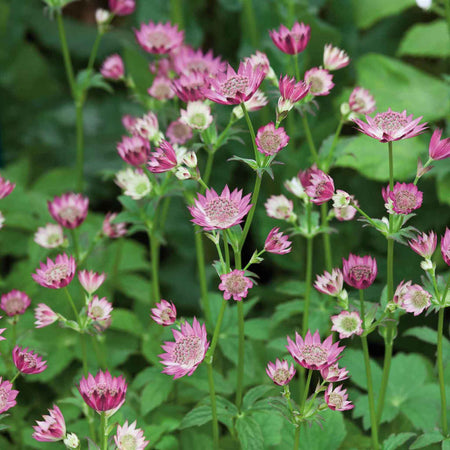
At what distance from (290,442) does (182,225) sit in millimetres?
867

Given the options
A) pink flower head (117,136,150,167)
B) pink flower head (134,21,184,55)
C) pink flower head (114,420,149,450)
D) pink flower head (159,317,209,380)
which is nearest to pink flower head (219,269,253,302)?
pink flower head (159,317,209,380)

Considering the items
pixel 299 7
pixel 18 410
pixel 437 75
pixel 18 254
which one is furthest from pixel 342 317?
pixel 437 75

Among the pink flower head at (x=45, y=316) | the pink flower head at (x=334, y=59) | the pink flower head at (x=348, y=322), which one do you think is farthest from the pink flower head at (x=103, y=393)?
the pink flower head at (x=334, y=59)

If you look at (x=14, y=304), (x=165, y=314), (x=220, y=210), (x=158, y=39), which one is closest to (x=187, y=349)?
(x=165, y=314)

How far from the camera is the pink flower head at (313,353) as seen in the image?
68 centimetres

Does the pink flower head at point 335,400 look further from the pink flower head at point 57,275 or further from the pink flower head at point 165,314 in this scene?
the pink flower head at point 57,275

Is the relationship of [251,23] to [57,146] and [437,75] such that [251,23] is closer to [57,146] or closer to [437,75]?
[437,75]

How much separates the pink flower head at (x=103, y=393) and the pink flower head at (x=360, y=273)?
0.90ft

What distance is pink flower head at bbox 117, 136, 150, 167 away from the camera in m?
0.92

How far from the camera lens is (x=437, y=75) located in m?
1.87

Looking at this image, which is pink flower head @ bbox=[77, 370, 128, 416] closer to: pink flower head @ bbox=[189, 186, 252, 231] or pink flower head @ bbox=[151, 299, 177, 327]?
pink flower head @ bbox=[151, 299, 177, 327]

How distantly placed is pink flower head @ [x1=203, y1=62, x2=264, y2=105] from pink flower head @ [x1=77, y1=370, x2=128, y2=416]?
314 mm

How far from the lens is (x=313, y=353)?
699 millimetres

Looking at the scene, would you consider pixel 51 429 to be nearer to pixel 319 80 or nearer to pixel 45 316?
pixel 45 316
